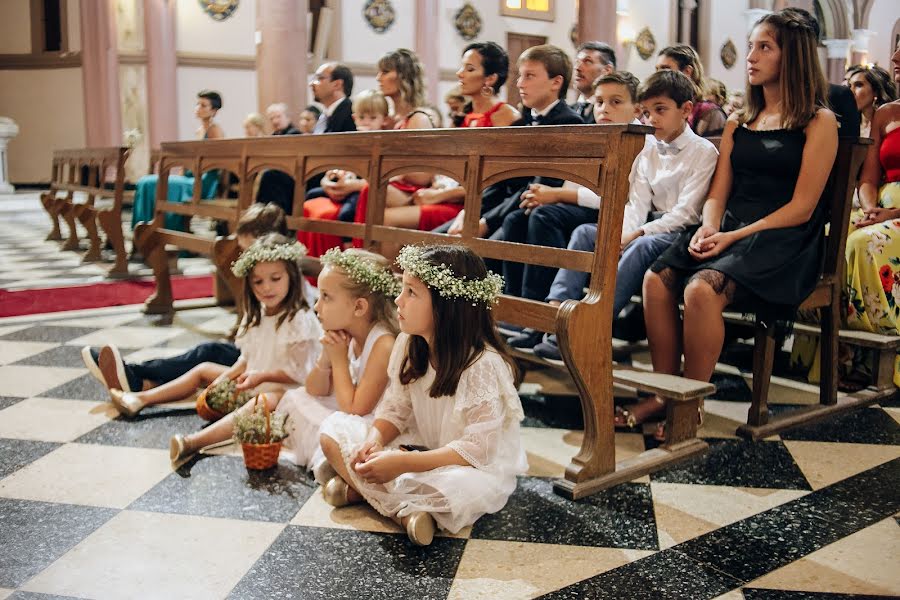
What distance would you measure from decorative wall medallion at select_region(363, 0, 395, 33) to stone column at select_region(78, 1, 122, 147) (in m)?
3.66

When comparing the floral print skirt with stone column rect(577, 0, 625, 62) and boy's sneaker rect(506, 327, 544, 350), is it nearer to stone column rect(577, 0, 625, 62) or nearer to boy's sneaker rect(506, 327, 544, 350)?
boy's sneaker rect(506, 327, 544, 350)

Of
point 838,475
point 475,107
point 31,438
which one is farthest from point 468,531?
point 475,107

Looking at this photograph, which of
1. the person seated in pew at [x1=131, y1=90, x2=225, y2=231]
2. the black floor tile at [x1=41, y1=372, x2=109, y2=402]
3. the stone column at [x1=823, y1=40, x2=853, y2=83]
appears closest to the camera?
the black floor tile at [x1=41, y1=372, x2=109, y2=402]

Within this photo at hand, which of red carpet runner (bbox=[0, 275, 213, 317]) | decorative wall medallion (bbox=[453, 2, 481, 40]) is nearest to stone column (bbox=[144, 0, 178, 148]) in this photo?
decorative wall medallion (bbox=[453, 2, 481, 40])

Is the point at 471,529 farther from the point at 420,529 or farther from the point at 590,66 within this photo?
the point at 590,66

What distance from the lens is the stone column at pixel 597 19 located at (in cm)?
788

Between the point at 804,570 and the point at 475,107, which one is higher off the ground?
the point at 475,107

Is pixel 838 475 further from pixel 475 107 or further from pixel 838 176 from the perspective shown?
pixel 475 107

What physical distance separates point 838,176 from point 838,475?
1082 mm

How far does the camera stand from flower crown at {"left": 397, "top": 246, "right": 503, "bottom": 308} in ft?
6.45

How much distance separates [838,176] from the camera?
285 cm

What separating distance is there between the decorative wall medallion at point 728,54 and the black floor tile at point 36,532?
48.9ft

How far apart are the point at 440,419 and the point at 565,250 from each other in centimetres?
55

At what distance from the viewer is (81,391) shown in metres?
3.10
